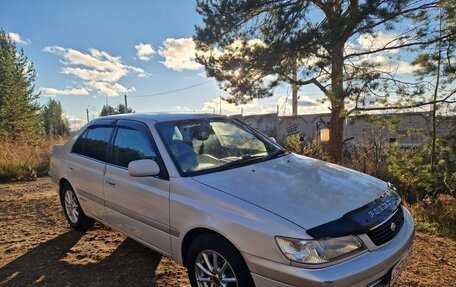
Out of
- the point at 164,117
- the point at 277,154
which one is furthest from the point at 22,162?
the point at 277,154

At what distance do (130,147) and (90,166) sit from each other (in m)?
0.87

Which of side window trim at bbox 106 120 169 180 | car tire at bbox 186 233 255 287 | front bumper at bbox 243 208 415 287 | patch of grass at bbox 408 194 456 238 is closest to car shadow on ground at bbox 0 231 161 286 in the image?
car tire at bbox 186 233 255 287

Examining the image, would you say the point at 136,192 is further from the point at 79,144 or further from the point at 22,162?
the point at 22,162

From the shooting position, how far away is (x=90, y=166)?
14.4ft

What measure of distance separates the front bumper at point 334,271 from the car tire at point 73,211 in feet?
10.6

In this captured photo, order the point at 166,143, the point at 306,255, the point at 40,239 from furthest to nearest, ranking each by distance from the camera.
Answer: the point at 40,239, the point at 166,143, the point at 306,255

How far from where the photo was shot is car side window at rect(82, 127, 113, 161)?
4.29 meters

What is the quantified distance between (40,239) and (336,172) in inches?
159

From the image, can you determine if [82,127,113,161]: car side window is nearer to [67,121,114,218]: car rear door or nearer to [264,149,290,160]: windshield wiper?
Result: [67,121,114,218]: car rear door

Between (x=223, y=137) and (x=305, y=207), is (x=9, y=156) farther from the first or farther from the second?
(x=305, y=207)

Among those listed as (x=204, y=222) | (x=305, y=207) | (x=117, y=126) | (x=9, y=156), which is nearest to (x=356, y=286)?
(x=305, y=207)

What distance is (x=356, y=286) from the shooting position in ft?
7.55

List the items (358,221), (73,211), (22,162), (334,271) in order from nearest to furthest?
(334,271) < (358,221) < (73,211) < (22,162)

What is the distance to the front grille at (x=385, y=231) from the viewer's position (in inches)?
100
